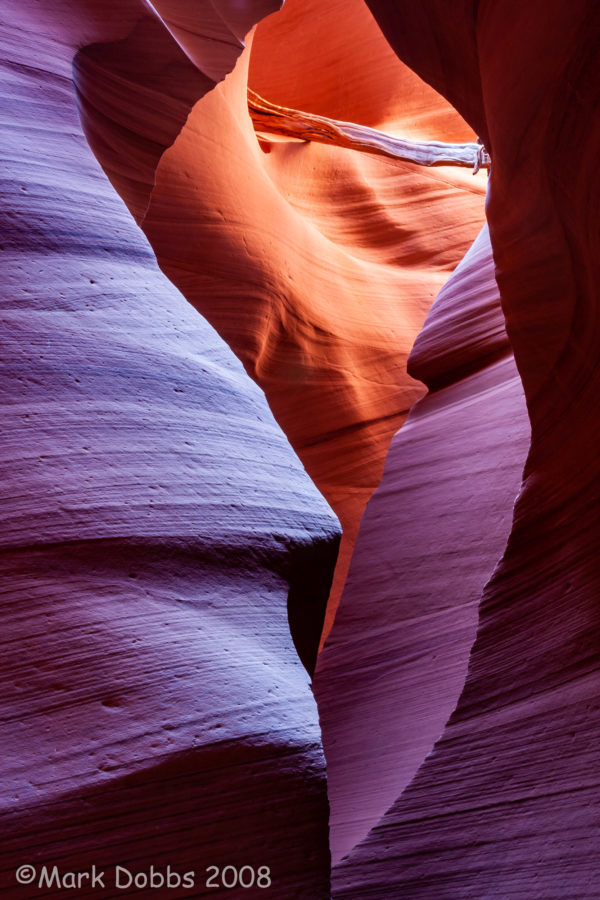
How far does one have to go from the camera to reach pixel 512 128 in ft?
6.73

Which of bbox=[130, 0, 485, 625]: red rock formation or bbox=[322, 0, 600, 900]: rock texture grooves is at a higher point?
bbox=[130, 0, 485, 625]: red rock formation

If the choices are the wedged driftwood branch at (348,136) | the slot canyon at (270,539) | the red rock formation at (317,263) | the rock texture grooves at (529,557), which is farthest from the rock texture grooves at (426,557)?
the wedged driftwood branch at (348,136)

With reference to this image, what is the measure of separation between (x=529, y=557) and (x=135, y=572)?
130cm

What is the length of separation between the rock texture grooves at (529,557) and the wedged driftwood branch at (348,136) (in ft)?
12.6

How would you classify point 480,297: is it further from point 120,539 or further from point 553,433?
point 120,539

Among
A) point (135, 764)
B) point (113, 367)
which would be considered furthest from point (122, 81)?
point (135, 764)

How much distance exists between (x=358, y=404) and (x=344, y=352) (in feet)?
1.17

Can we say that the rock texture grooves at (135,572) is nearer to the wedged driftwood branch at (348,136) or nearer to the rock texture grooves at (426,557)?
the rock texture grooves at (426,557)

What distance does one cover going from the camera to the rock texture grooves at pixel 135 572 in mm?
1515

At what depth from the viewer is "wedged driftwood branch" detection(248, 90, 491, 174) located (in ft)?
20.6

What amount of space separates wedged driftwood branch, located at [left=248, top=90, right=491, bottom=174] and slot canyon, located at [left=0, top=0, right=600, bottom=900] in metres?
2.40

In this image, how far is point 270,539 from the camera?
194 cm

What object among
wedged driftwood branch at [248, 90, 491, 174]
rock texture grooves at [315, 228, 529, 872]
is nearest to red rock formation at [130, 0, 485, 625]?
wedged driftwood branch at [248, 90, 491, 174]

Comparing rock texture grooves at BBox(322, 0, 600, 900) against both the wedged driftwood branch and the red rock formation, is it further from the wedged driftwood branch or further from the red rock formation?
the wedged driftwood branch
